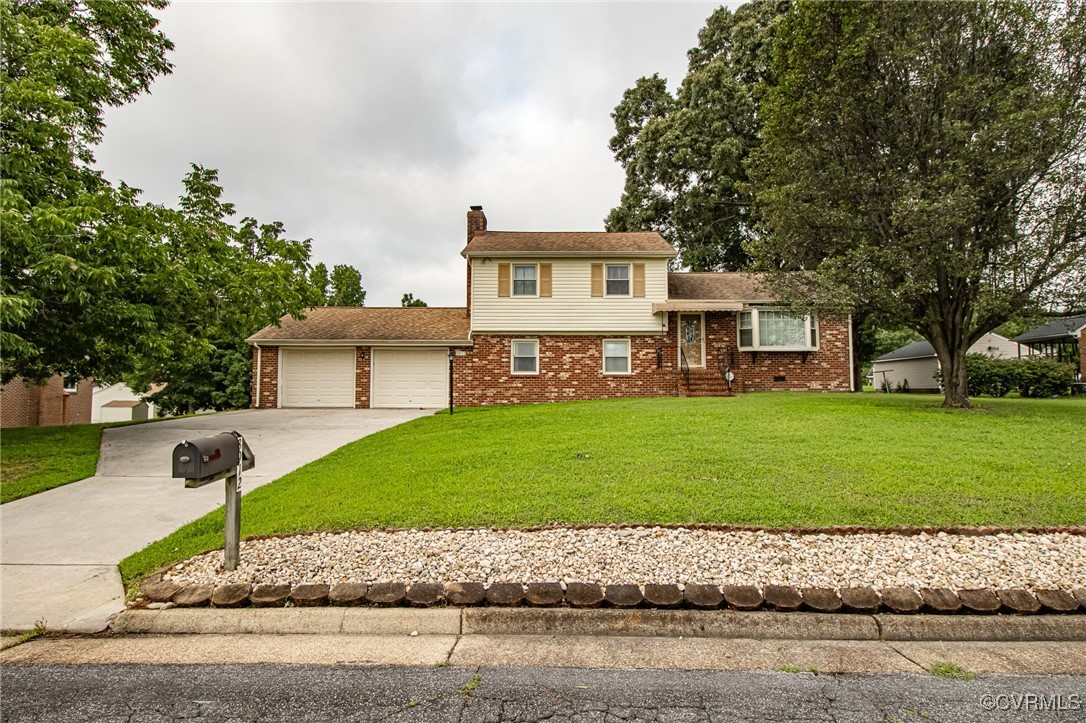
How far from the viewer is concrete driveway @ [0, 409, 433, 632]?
134 inches

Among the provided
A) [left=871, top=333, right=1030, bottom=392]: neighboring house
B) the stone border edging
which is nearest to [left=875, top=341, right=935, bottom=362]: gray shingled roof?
[left=871, top=333, right=1030, bottom=392]: neighboring house

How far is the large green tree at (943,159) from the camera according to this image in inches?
378

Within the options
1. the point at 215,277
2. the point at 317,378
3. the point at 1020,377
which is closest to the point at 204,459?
the point at 215,277

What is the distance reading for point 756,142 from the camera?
23.9m

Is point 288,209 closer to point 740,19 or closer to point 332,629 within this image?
point 332,629

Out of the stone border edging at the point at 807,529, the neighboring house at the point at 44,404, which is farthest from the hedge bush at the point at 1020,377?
the neighboring house at the point at 44,404

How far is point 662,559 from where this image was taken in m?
3.73

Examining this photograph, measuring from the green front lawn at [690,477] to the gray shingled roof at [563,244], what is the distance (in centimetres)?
831

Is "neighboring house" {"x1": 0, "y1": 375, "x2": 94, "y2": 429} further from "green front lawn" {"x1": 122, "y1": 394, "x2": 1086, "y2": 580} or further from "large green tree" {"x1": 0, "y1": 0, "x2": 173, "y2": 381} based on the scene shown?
"green front lawn" {"x1": 122, "y1": 394, "x2": 1086, "y2": 580}

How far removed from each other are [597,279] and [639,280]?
1308 mm

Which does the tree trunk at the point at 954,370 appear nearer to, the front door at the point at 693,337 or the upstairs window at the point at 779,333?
the upstairs window at the point at 779,333

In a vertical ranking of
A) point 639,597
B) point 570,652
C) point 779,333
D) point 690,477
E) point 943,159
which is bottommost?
point 570,652

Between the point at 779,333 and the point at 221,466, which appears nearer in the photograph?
the point at 221,466

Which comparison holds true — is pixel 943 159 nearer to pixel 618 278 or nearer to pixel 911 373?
pixel 618 278
